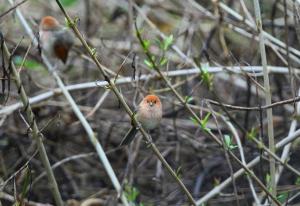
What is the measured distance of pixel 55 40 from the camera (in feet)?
18.4

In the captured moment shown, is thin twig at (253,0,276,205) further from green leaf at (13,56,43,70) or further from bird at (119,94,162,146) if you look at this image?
green leaf at (13,56,43,70)

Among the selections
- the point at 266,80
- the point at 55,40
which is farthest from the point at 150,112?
the point at 55,40

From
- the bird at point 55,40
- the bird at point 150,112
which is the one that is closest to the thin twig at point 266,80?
the bird at point 150,112

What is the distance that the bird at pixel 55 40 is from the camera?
18.2 feet

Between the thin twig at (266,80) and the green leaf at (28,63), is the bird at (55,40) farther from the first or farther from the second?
the thin twig at (266,80)

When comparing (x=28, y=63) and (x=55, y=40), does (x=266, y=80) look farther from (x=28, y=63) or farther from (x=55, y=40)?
(x=28, y=63)

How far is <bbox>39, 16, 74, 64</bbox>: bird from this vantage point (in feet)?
18.2

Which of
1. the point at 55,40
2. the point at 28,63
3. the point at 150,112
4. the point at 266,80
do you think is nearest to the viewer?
the point at 266,80

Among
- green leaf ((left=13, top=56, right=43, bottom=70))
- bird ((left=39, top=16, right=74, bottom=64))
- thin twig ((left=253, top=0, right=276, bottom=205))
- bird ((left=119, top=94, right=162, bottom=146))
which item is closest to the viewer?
thin twig ((left=253, top=0, right=276, bottom=205))

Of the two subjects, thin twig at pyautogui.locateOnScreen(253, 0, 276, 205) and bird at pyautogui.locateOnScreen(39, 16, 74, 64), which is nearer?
thin twig at pyautogui.locateOnScreen(253, 0, 276, 205)

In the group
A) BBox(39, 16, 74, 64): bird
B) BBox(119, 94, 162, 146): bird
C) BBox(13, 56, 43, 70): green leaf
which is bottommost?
BBox(13, 56, 43, 70): green leaf

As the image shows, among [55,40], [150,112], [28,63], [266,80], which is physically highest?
[266,80]

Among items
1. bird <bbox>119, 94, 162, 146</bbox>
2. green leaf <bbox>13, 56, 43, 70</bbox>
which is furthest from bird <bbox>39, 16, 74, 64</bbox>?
bird <bbox>119, 94, 162, 146</bbox>

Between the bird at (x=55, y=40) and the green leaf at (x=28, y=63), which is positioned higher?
the bird at (x=55, y=40)
